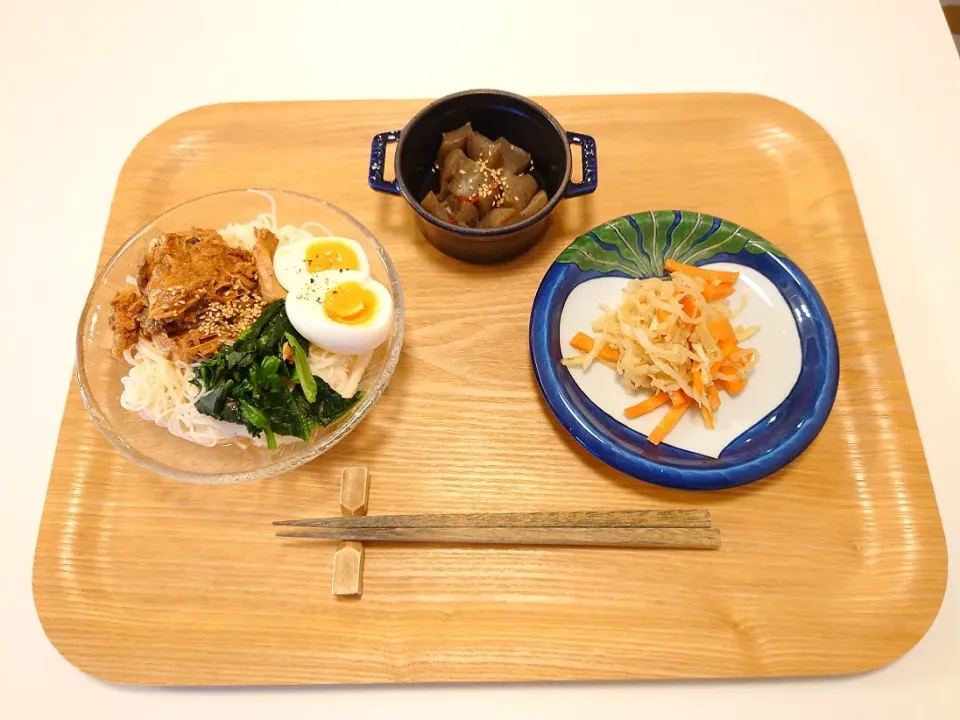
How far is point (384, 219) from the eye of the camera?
212 centimetres

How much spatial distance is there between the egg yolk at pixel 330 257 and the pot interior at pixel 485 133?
27 centimetres

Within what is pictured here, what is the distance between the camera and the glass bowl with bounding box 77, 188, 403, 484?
1629mm

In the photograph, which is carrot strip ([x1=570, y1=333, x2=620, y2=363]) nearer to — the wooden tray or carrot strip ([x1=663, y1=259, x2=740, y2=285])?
the wooden tray

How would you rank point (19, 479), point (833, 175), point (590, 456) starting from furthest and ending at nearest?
point (833, 175), point (19, 479), point (590, 456)

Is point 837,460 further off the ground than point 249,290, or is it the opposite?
point 249,290

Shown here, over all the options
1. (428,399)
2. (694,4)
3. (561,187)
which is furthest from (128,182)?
(694,4)

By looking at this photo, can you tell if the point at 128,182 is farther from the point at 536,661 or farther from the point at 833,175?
A: the point at 833,175

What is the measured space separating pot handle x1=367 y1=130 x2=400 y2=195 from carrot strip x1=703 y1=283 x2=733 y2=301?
968 millimetres

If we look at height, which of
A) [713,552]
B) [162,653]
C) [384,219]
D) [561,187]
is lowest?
[162,653]

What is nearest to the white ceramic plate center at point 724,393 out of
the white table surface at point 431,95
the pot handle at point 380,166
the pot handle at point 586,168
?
the pot handle at point 586,168

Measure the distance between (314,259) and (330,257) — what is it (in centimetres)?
5

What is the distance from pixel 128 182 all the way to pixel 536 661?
2041 mm

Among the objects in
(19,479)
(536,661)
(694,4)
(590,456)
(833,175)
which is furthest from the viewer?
(694,4)

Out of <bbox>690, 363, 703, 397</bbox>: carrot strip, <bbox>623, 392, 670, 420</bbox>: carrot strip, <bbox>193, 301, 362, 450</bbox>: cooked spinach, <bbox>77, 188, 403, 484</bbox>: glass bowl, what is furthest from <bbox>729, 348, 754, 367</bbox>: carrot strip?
<bbox>193, 301, 362, 450</bbox>: cooked spinach
